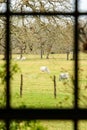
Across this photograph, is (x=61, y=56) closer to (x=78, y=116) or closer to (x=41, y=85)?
(x=78, y=116)

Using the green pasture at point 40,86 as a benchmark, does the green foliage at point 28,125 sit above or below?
below

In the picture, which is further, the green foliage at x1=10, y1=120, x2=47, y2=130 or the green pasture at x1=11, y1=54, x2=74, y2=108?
the green pasture at x1=11, y1=54, x2=74, y2=108

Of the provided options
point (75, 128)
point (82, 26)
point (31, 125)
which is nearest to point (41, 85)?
point (31, 125)

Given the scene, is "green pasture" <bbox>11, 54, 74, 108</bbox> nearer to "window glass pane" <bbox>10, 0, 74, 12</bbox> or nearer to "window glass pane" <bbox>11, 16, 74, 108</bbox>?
"window glass pane" <bbox>11, 16, 74, 108</bbox>

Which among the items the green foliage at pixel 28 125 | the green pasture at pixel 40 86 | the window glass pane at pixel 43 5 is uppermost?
the window glass pane at pixel 43 5

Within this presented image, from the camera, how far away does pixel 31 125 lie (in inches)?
79.7

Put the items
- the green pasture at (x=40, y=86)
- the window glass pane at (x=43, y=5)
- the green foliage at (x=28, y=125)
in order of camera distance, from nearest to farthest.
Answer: the green foliage at (x=28, y=125) → the window glass pane at (x=43, y=5) → the green pasture at (x=40, y=86)

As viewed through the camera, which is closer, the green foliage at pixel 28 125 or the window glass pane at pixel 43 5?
the green foliage at pixel 28 125

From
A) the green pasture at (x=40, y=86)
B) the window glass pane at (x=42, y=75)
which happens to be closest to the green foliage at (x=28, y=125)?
the window glass pane at (x=42, y=75)

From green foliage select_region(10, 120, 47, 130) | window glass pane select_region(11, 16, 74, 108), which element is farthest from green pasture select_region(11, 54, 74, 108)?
green foliage select_region(10, 120, 47, 130)

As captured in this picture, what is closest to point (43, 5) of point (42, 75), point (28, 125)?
point (42, 75)

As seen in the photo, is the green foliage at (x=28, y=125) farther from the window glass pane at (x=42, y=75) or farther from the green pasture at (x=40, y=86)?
the green pasture at (x=40, y=86)

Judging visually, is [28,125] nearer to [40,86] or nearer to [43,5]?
[40,86]

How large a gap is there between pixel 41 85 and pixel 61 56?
1.04 m
